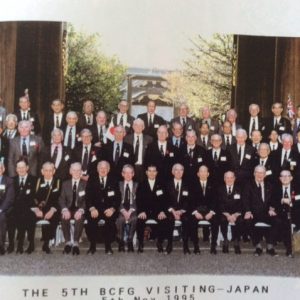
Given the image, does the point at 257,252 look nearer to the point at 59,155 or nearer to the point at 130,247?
the point at 130,247

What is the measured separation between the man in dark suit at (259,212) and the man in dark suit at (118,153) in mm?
Result: 434

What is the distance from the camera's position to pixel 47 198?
201 centimetres

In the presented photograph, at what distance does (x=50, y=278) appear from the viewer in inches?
74.4

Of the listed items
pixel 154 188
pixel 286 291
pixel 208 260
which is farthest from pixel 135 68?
pixel 286 291

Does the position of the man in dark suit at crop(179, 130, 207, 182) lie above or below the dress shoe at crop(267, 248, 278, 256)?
above

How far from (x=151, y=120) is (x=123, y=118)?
99 millimetres

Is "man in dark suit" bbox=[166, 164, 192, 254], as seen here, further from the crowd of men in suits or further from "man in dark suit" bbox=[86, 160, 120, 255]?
"man in dark suit" bbox=[86, 160, 120, 255]

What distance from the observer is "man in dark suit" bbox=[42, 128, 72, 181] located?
2016mm

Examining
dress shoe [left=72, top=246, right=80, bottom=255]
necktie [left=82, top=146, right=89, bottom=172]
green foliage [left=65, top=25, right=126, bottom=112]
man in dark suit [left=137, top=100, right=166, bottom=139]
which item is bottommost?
dress shoe [left=72, top=246, right=80, bottom=255]

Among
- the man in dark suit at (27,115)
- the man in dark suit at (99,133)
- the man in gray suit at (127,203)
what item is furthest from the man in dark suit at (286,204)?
the man in dark suit at (27,115)

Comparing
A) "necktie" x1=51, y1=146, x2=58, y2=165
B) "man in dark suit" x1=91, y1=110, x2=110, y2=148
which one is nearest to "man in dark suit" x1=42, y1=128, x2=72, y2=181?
"necktie" x1=51, y1=146, x2=58, y2=165

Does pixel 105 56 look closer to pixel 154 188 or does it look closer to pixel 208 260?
pixel 154 188

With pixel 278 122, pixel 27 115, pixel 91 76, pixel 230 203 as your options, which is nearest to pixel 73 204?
pixel 27 115

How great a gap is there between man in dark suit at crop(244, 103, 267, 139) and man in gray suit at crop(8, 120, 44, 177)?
2.36ft
